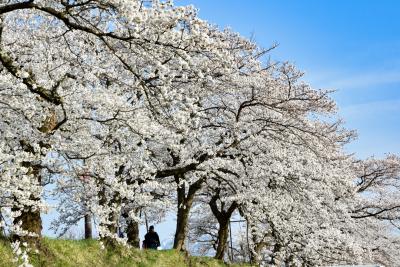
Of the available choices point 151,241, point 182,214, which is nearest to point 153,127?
point 182,214

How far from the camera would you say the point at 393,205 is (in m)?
36.5

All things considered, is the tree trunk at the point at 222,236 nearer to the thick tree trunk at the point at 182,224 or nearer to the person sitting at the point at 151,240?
the person sitting at the point at 151,240

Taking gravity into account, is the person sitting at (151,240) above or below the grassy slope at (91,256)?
above

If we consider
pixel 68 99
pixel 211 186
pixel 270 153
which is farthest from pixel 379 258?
pixel 68 99

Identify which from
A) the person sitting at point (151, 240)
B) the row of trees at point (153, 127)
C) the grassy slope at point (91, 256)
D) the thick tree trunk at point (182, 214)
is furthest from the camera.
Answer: the person sitting at point (151, 240)

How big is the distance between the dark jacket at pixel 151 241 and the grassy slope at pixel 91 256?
2295mm

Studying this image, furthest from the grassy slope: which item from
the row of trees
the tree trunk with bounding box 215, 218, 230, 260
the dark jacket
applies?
the tree trunk with bounding box 215, 218, 230, 260

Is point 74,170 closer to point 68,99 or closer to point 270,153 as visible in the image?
point 68,99

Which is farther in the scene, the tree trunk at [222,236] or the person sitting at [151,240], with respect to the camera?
the tree trunk at [222,236]

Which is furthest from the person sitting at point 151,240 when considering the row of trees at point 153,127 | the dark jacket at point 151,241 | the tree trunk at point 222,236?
the tree trunk at point 222,236

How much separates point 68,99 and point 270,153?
9.16m

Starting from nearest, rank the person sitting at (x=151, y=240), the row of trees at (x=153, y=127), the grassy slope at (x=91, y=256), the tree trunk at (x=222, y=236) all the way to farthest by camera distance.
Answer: the row of trees at (x=153, y=127), the grassy slope at (x=91, y=256), the person sitting at (x=151, y=240), the tree trunk at (x=222, y=236)

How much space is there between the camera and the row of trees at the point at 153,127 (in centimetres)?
919

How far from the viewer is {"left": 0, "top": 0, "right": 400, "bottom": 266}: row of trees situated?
919 cm
